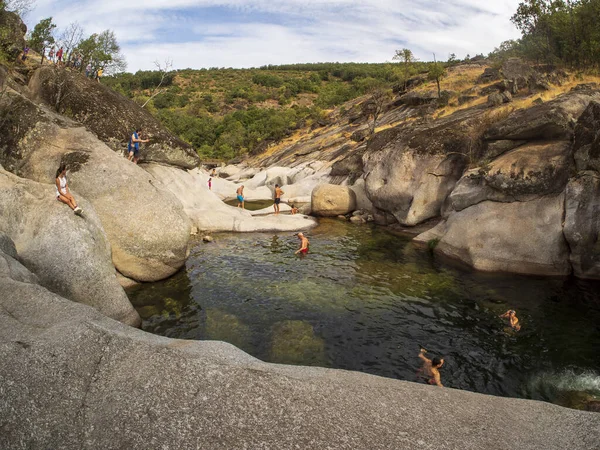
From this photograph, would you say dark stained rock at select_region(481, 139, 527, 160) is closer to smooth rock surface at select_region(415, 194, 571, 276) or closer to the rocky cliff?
the rocky cliff

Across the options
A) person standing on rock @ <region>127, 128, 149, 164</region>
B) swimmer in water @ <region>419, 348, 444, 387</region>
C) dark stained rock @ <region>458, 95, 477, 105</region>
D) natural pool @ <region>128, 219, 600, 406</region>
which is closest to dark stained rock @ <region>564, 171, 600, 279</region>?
natural pool @ <region>128, 219, 600, 406</region>

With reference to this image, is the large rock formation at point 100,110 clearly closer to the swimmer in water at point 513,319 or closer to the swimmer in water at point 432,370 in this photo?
the swimmer in water at point 432,370

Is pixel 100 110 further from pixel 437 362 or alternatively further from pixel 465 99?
pixel 465 99

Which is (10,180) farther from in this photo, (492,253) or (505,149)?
(505,149)

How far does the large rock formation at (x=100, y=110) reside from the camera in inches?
824

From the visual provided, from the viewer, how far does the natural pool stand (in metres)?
10.4

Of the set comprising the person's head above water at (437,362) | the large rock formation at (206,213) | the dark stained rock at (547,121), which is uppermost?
the dark stained rock at (547,121)

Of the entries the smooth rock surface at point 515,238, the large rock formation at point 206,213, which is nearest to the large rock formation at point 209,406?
the smooth rock surface at point 515,238

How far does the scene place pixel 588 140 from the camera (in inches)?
634

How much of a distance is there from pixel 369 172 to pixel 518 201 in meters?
12.9

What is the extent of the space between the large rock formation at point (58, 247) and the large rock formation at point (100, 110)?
10.7m

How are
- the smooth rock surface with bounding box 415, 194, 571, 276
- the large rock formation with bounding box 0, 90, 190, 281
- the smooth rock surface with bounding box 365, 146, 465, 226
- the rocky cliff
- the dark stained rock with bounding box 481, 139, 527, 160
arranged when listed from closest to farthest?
1. the large rock formation with bounding box 0, 90, 190, 281
2. the rocky cliff
3. the smooth rock surface with bounding box 415, 194, 571, 276
4. the dark stained rock with bounding box 481, 139, 527, 160
5. the smooth rock surface with bounding box 365, 146, 465, 226

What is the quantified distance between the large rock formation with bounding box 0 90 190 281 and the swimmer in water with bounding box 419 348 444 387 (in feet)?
33.4

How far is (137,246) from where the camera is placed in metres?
14.8
